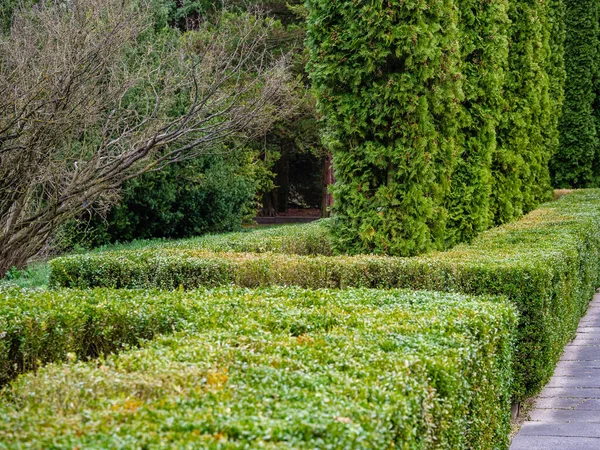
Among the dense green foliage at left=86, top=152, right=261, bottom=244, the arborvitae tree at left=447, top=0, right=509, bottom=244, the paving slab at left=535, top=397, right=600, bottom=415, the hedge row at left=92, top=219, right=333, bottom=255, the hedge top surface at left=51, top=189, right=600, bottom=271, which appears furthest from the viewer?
the dense green foliage at left=86, top=152, right=261, bottom=244

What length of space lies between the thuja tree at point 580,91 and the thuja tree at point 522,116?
6557mm

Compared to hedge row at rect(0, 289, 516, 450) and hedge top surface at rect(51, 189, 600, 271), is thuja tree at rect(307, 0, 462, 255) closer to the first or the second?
hedge top surface at rect(51, 189, 600, 271)

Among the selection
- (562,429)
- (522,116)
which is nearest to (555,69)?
(522,116)

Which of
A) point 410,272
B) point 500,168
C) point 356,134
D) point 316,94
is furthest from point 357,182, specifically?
point 500,168

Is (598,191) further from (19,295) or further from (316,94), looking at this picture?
(19,295)

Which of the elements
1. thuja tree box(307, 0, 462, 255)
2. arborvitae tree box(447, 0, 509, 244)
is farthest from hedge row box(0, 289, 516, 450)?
arborvitae tree box(447, 0, 509, 244)

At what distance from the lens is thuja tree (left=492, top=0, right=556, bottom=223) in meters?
14.1

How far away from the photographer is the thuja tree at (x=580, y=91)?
2397cm

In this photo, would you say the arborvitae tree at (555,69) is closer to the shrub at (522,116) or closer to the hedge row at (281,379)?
the shrub at (522,116)

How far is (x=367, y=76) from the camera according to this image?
9.11 m

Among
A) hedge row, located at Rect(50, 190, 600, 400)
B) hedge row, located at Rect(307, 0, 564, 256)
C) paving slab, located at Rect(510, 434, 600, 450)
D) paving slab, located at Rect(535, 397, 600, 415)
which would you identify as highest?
hedge row, located at Rect(307, 0, 564, 256)

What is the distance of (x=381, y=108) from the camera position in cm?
A: 902

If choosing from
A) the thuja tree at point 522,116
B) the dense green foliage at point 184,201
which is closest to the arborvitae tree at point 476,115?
the thuja tree at point 522,116

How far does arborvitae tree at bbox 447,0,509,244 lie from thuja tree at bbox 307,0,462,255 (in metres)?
1.80
